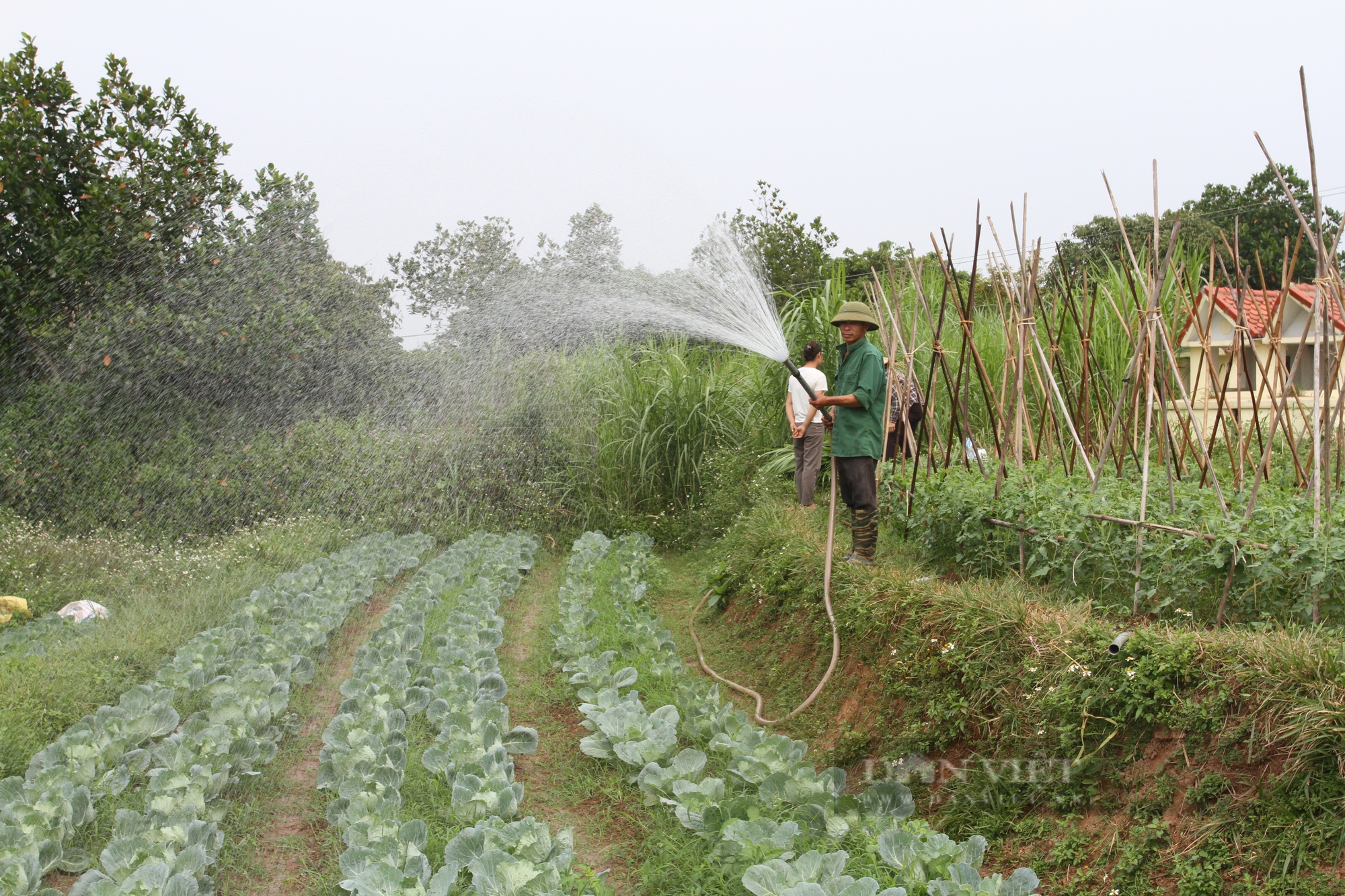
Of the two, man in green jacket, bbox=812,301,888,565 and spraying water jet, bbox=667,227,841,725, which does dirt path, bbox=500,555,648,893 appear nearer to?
spraying water jet, bbox=667,227,841,725

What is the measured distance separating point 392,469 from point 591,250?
6.80 meters

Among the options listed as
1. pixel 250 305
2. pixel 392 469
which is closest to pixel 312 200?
pixel 250 305

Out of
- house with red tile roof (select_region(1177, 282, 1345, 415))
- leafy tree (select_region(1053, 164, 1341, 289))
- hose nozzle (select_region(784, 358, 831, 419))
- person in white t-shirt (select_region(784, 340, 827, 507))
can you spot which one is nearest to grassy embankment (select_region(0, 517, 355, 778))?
hose nozzle (select_region(784, 358, 831, 419))

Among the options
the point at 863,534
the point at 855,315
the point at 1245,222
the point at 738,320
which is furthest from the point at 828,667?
the point at 1245,222

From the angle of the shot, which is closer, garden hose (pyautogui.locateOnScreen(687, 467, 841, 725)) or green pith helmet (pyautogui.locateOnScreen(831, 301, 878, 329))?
garden hose (pyautogui.locateOnScreen(687, 467, 841, 725))

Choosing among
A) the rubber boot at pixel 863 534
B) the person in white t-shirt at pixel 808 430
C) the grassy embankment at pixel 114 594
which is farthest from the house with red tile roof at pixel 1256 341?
the grassy embankment at pixel 114 594

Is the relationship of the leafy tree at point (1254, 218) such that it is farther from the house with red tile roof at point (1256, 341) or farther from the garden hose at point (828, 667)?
the garden hose at point (828, 667)

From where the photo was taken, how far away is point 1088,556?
4531mm

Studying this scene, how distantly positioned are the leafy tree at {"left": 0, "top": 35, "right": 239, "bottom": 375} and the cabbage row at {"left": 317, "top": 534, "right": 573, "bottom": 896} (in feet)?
17.1

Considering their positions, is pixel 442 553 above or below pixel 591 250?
below

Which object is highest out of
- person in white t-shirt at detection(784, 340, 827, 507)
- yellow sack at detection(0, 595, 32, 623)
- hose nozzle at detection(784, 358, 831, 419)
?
hose nozzle at detection(784, 358, 831, 419)

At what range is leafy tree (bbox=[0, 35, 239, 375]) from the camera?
884 cm

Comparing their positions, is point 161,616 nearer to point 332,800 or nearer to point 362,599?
point 362,599

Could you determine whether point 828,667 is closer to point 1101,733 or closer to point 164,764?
point 1101,733
